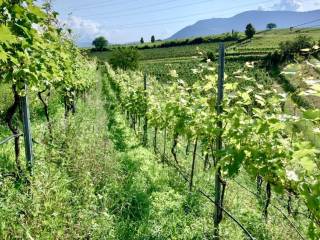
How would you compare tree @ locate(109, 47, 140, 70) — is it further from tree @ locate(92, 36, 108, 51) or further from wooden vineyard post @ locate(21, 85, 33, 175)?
wooden vineyard post @ locate(21, 85, 33, 175)

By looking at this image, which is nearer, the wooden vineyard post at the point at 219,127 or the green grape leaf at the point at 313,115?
the green grape leaf at the point at 313,115

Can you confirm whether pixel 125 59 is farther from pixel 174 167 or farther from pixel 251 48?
pixel 174 167

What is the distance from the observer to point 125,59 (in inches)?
2512

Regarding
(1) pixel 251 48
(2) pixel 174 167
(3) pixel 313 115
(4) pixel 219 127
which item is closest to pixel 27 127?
(4) pixel 219 127

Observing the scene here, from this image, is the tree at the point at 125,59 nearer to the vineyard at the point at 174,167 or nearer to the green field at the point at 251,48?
the green field at the point at 251,48

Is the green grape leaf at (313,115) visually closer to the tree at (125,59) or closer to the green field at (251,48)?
the tree at (125,59)

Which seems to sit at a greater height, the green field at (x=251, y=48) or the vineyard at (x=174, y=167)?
the green field at (x=251, y=48)

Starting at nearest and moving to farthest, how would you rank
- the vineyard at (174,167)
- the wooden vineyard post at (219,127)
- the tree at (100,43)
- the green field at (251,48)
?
the vineyard at (174,167) → the wooden vineyard post at (219,127) → the green field at (251,48) → the tree at (100,43)

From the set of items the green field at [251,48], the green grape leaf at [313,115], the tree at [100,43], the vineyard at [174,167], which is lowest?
the vineyard at [174,167]

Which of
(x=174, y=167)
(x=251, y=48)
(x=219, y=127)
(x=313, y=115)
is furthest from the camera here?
(x=251, y=48)

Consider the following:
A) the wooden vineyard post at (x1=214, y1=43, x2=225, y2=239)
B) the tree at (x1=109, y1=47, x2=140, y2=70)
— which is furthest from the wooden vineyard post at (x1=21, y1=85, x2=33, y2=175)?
the tree at (x1=109, y1=47, x2=140, y2=70)

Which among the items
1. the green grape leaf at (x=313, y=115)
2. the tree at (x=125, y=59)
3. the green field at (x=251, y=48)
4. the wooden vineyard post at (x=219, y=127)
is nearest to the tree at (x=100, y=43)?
the green field at (x=251, y=48)

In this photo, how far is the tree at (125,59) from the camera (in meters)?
63.7

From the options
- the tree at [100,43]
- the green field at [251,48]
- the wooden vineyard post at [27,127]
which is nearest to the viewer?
the wooden vineyard post at [27,127]
